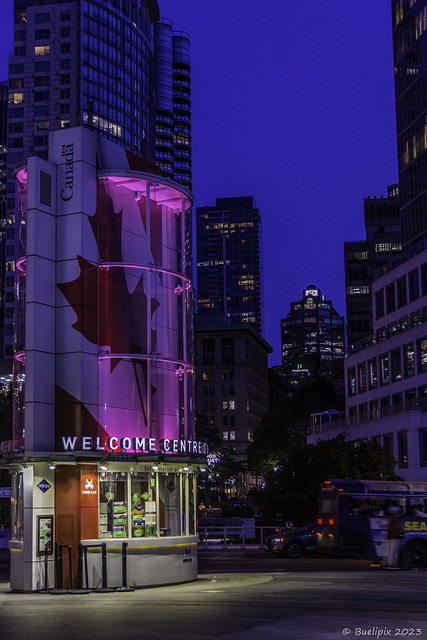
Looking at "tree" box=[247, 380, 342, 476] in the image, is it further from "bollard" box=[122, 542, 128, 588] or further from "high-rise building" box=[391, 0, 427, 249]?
"bollard" box=[122, 542, 128, 588]

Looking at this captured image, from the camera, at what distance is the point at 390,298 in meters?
84.3

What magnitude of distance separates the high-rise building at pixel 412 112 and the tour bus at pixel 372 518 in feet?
203

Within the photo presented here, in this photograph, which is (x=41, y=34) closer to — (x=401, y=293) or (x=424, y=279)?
(x=401, y=293)

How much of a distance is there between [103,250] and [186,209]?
4874 millimetres

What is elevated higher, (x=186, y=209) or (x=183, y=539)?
(x=186, y=209)

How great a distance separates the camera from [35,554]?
1093 inches

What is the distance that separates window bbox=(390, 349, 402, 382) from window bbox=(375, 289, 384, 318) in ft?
30.8

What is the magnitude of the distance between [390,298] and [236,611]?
66.7 m

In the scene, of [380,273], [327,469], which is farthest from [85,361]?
[380,273]

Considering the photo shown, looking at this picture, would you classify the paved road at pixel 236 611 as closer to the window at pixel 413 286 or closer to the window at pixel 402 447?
the window at pixel 402 447

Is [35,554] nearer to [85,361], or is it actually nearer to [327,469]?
[85,361]

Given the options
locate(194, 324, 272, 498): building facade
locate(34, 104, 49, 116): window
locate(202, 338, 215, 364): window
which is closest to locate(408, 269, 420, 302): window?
locate(34, 104, 49, 116): window

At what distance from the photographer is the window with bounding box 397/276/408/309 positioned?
80062 mm

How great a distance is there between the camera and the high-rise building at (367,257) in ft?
580
